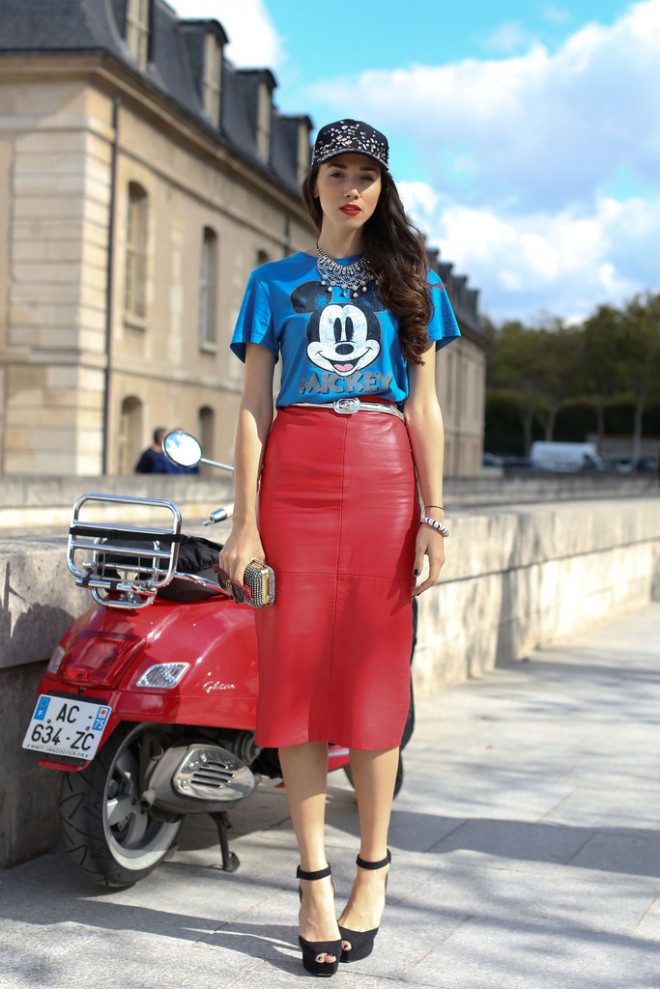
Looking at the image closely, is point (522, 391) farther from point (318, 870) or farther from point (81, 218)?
point (318, 870)

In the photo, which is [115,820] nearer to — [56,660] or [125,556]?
[56,660]

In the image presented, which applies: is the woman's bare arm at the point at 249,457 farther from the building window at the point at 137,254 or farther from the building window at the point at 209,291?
the building window at the point at 209,291

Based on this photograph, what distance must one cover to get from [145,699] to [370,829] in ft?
2.52

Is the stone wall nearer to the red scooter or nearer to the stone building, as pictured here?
the red scooter

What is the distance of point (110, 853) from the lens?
3766 mm

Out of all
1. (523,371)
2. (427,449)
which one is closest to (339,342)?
(427,449)

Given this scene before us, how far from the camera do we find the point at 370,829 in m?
3.43

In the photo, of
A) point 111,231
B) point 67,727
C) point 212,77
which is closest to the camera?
point 67,727

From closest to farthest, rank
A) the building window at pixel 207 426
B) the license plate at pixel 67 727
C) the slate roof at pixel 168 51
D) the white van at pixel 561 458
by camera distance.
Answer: the license plate at pixel 67 727, the slate roof at pixel 168 51, the building window at pixel 207 426, the white van at pixel 561 458

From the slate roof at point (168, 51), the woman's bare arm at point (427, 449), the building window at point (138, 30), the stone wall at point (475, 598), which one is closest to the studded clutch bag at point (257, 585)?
the woman's bare arm at point (427, 449)

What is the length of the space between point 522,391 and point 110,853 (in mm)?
90080

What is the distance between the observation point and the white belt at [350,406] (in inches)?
131

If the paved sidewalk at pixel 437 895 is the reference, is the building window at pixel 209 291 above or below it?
above

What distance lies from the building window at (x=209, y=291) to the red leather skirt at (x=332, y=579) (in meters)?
30.9
